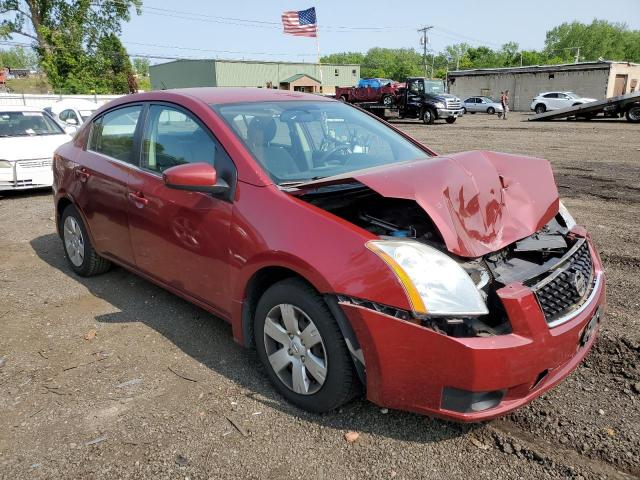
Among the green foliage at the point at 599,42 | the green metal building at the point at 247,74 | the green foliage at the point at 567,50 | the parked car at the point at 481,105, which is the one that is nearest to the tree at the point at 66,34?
the green metal building at the point at 247,74

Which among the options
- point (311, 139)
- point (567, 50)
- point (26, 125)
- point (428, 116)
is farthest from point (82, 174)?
point (567, 50)

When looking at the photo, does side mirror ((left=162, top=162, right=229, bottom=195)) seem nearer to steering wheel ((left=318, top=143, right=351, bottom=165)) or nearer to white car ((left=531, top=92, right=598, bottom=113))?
steering wheel ((left=318, top=143, right=351, bottom=165))

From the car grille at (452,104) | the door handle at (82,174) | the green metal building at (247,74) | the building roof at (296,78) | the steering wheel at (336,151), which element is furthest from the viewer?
the building roof at (296,78)

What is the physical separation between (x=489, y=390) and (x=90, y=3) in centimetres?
4924

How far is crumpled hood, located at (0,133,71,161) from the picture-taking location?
8703 mm

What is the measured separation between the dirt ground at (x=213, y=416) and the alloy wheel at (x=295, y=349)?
0.20 meters

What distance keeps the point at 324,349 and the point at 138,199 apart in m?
1.92

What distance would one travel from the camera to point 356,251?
237cm

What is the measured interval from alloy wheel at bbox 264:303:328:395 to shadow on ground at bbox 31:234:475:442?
0.61ft

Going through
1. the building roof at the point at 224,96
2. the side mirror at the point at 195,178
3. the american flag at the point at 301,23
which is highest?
the american flag at the point at 301,23

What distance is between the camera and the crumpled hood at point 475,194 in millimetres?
2400

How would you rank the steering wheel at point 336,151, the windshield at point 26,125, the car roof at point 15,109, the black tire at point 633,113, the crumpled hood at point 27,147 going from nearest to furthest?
1. the steering wheel at point 336,151
2. the crumpled hood at point 27,147
3. the windshield at point 26,125
4. the car roof at point 15,109
5. the black tire at point 633,113

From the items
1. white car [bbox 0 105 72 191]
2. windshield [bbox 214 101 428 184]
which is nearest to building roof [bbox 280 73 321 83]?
white car [bbox 0 105 72 191]

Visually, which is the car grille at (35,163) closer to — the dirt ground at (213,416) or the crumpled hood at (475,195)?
the dirt ground at (213,416)
